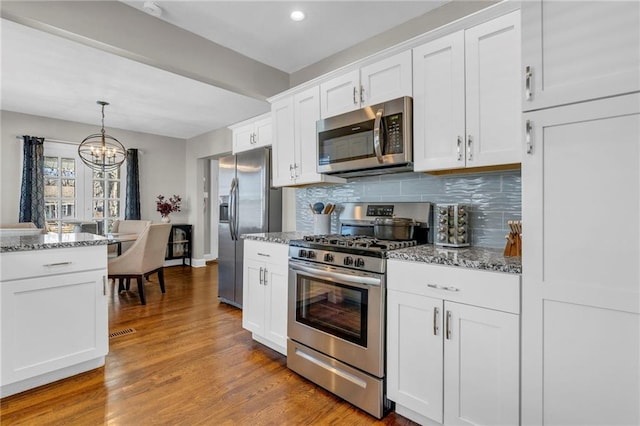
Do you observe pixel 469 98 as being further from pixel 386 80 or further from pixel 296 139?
pixel 296 139

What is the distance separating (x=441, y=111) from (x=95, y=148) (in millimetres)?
4552

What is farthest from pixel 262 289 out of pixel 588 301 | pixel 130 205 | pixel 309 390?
pixel 130 205

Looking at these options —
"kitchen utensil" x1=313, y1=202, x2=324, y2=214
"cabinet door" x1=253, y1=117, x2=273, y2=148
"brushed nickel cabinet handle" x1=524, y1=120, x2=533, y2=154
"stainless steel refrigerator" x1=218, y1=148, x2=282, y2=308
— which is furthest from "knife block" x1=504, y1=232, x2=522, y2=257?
"cabinet door" x1=253, y1=117, x2=273, y2=148

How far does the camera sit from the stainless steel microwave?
2.09 m

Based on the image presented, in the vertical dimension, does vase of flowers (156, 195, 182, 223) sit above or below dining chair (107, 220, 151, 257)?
above

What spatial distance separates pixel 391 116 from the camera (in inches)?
84.8

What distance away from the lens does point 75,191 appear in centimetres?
549

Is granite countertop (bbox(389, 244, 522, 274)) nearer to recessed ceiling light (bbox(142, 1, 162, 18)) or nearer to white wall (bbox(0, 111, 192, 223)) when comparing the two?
recessed ceiling light (bbox(142, 1, 162, 18))

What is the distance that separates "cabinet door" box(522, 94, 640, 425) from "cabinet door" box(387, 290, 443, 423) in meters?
0.39

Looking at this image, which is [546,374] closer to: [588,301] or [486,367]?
[486,367]

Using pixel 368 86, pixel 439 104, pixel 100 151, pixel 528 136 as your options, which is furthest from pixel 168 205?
pixel 528 136

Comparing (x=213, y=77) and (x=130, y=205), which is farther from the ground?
(x=213, y=77)

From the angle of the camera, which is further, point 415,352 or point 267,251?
point 267,251

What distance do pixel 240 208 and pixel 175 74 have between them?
1572 mm
